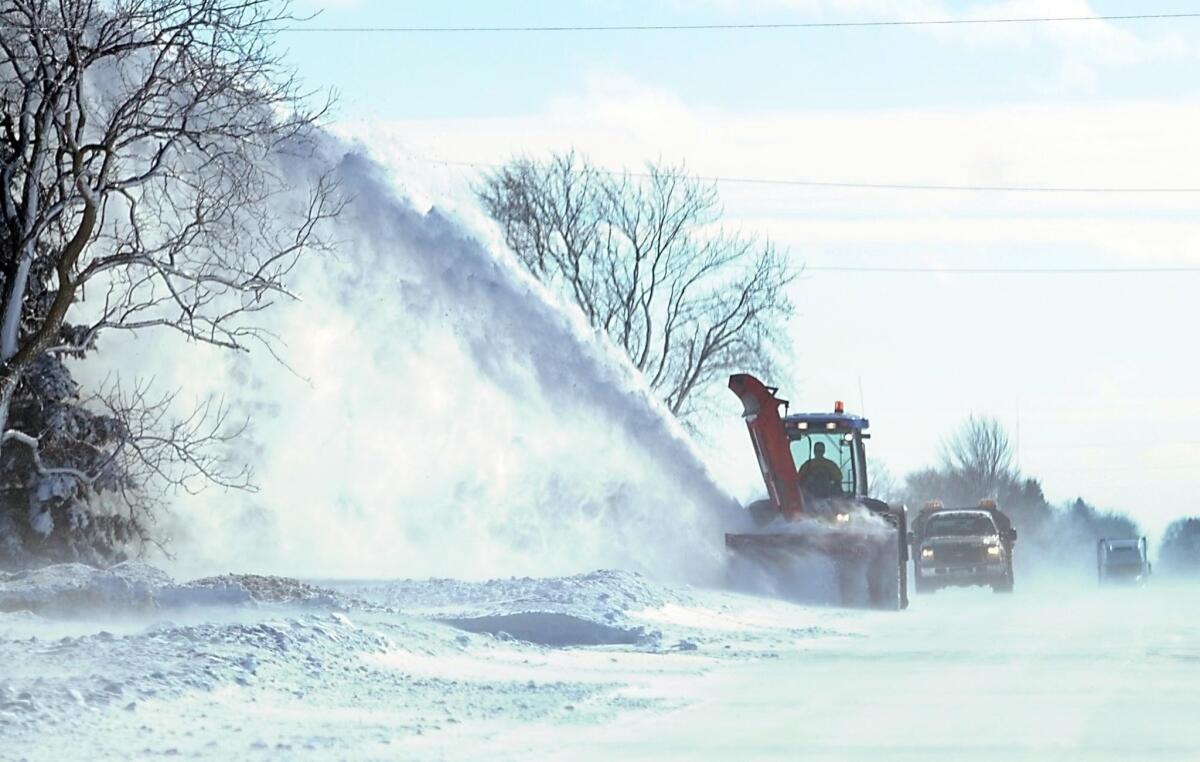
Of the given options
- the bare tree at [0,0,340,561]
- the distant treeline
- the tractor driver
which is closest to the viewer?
the bare tree at [0,0,340,561]

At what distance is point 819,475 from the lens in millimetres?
27172

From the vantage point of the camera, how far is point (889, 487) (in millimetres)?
107375

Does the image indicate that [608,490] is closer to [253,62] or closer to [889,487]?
[253,62]

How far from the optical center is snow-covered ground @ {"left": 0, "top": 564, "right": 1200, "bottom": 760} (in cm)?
1006

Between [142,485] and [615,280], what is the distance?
76.6 feet

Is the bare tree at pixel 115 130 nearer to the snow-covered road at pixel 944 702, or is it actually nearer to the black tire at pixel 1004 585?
the snow-covered road at pixel 944 702

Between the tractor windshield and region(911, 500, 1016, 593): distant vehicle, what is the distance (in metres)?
7.11

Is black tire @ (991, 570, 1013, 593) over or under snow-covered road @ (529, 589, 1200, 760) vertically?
over

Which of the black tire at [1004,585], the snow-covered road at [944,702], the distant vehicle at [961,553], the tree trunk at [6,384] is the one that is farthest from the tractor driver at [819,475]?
the tree trunk at [6,384]

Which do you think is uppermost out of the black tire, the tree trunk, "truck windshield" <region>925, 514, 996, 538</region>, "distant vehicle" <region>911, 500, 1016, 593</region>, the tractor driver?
the tree trunk

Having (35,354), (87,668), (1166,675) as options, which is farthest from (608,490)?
(87,668)

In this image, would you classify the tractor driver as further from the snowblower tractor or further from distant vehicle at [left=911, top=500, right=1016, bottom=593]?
distant vehicle at [left=911, top=500, right=1016, bottom=593]

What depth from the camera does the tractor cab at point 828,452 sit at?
89.1ft

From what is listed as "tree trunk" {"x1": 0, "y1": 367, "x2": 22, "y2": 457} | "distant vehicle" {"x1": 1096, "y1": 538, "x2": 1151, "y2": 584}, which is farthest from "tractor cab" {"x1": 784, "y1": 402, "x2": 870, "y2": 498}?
"distant vehicle" {"x1": 1096, "y1": 538, "x2": 1151, "y2": 584}
